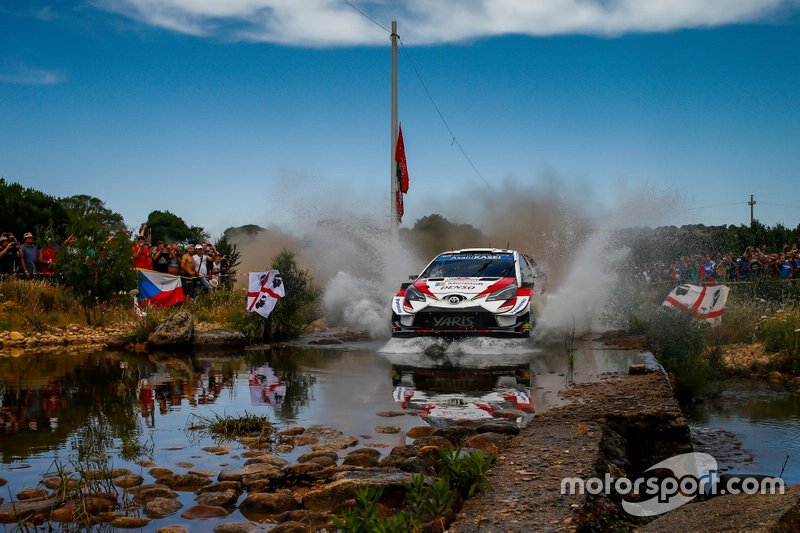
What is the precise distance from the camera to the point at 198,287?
21469 millimetres

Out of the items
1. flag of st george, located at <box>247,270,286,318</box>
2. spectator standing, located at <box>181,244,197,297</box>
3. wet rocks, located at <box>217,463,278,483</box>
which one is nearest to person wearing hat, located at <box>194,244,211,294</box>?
spectator standing, located at <box>181,244,197,297</box>

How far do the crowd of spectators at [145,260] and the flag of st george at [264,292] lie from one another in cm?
442

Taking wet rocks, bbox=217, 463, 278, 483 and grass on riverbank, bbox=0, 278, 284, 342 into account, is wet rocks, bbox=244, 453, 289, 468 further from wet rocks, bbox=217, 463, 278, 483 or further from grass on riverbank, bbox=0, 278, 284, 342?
grass on riverbank, bbox=0, 278, 284, 342

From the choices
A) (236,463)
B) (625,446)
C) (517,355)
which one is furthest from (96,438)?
(517,355)

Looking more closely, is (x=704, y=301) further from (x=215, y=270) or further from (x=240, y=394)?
(x=215, y=270)

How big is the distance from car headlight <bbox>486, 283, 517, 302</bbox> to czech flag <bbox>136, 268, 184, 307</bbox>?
971cm

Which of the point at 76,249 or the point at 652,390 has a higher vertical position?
the point at 76,249

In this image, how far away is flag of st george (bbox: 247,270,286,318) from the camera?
660 inches

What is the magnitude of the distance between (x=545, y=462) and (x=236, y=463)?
254 centimetres

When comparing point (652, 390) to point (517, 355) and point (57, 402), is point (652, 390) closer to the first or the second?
point (517, 355)

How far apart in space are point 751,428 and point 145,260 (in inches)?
651

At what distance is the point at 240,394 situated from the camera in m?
9.72

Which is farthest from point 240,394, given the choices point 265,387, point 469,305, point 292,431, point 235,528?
point 235,528

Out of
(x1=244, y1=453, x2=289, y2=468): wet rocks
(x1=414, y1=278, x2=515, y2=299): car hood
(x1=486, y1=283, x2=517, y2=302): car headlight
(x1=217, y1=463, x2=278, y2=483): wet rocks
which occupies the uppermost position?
(x1=414, y1=278, x2=515, y2=299): car hood
